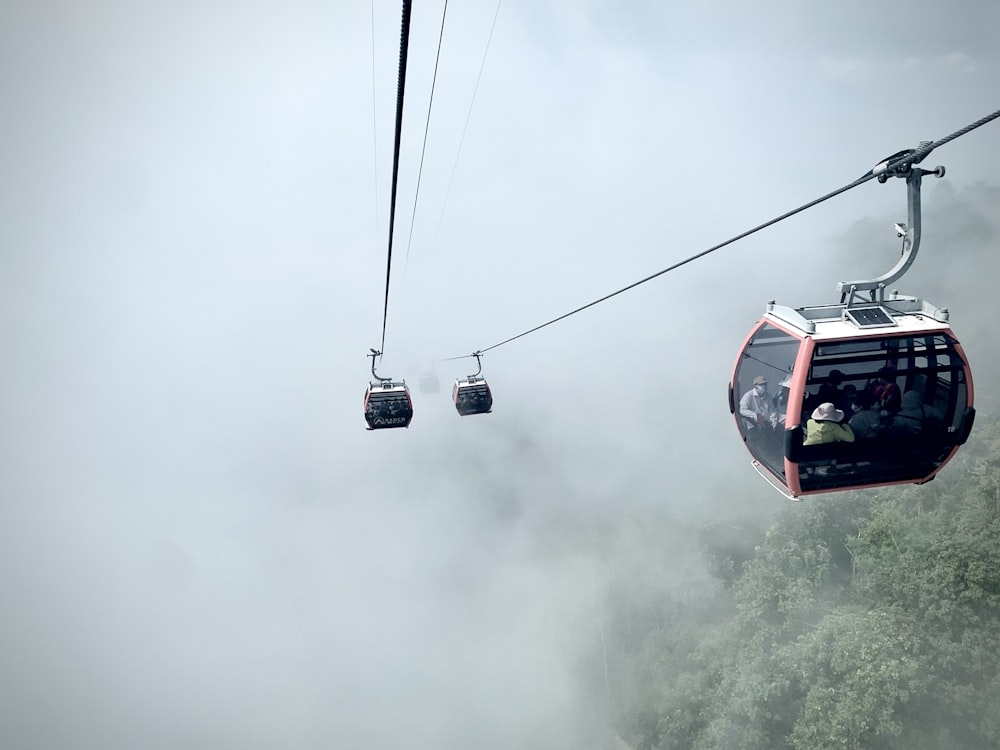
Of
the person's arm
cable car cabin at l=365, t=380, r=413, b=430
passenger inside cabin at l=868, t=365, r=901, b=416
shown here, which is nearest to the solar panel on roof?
passenger inside cabin at l=868, t=365, r=901, b=416

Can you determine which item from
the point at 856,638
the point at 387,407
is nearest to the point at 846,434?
the point at 387,407

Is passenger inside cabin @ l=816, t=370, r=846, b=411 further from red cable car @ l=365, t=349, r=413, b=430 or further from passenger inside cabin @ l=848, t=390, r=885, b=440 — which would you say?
red cable car @ l=365, t=349, r=413, b=430

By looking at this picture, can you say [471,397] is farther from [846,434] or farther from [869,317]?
[869,317]

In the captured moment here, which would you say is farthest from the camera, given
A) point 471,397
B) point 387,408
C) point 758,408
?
point 471,397

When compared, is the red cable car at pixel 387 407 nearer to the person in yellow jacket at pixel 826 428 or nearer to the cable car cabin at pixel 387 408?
the cable car cabin at pixel 387 408

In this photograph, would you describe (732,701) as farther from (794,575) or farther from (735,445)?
(735,445)

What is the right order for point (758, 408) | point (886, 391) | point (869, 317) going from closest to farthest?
point (869, 317) → point (886, 391) → point (758, 408)
